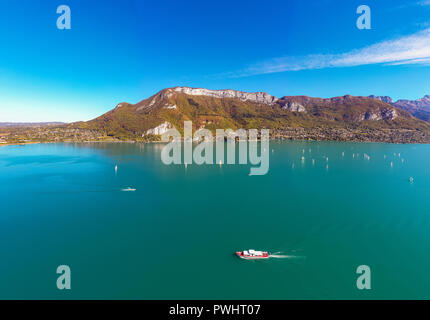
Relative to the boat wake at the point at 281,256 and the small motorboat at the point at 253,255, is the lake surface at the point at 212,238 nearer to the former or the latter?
the boat wake at the point at 281,256

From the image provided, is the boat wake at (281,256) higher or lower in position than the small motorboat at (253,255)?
lower

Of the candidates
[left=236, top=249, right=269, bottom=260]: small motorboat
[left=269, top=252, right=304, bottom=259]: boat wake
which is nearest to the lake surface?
[left=269, top=252, right=304, bottom=259]: boat wake

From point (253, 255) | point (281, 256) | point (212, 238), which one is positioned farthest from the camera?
point (212, 238)


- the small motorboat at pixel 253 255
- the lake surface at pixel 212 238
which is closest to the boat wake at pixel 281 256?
the lake surface at pixel 212 238

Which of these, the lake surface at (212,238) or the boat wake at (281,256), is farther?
the boat wake at (281,256)

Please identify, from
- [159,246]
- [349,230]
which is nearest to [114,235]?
[159,246]

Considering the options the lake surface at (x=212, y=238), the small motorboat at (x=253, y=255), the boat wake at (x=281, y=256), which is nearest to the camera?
the lake surface at (x=212, y=238)

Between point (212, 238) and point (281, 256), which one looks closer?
point (281, 256)

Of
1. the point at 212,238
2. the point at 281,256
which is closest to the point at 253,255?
the point at 281,256

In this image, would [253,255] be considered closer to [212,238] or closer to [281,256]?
[281,256]

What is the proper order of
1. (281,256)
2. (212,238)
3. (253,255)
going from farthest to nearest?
(212,238)
(281,256)
(253,255)
